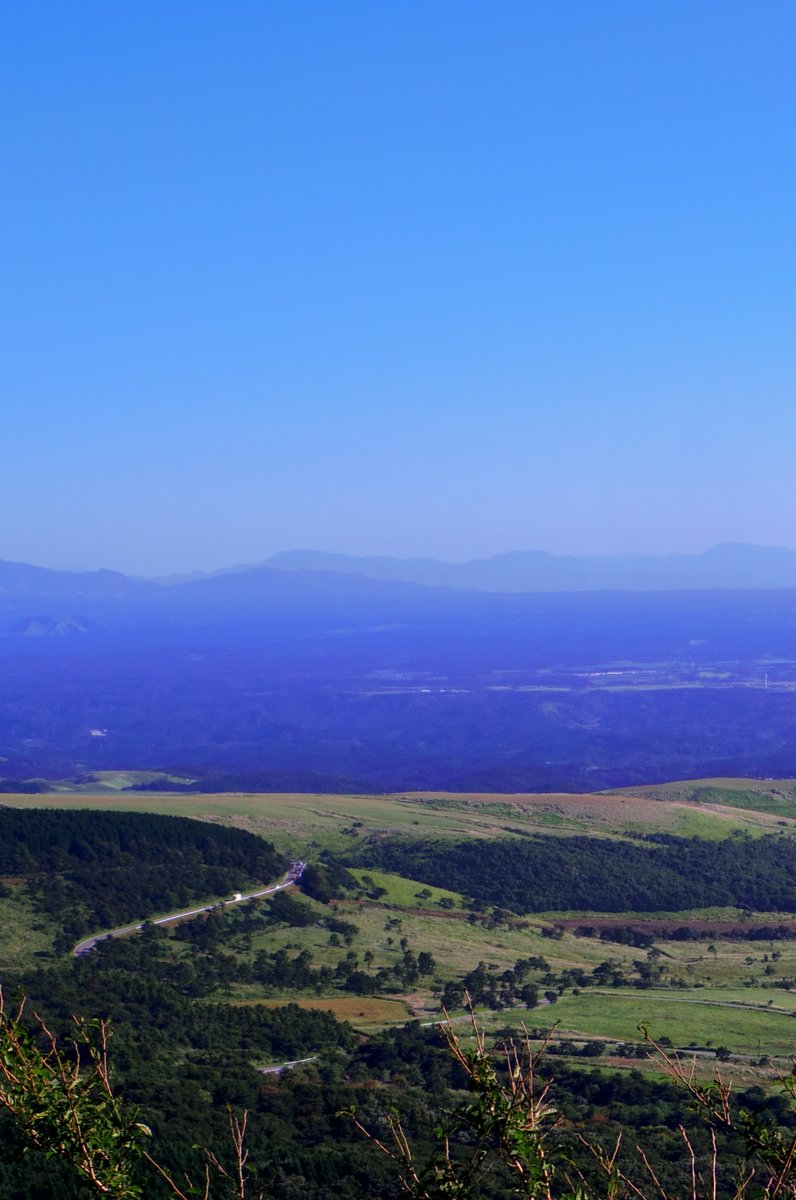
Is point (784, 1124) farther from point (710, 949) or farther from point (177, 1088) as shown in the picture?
point (710, 949)

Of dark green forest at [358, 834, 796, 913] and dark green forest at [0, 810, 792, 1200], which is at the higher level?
dark green forest at [0, 810, 792, 1200]

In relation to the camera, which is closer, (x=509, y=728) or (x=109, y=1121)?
(x=109, y=1121)

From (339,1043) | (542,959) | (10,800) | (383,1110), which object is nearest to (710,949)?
(542,959)

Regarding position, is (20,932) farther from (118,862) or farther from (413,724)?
(413,724)

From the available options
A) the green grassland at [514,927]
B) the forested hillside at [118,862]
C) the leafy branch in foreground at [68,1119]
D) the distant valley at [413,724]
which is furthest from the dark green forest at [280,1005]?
the distant valley at [413,724]

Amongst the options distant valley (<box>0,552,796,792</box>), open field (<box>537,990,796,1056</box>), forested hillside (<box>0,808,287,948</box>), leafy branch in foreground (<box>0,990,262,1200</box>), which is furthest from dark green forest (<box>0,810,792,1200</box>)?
distant valley (<box>0,552,796,792</box>)

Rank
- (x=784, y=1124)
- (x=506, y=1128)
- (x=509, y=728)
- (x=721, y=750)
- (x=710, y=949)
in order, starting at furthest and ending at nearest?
(x=509, y=728) < (x=721, y=750) < (x=710, y=949) < (x=784, y=1124) < (x=506, y=1128)

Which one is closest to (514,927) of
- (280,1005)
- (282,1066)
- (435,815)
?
(280,1005)

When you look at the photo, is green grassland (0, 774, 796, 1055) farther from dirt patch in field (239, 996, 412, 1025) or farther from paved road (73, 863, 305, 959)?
paved road (73, 863, 305, 959)
